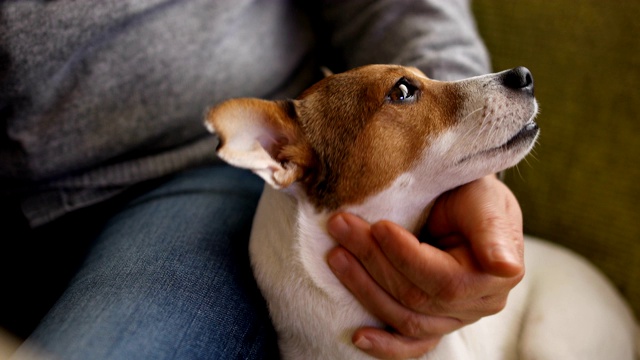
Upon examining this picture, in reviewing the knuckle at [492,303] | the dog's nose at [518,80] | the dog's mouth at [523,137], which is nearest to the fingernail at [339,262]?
the knuckle at [492,303]

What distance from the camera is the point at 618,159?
1.52 m

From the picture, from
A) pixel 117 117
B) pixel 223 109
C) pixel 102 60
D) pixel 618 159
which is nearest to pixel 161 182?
pixel 117 117

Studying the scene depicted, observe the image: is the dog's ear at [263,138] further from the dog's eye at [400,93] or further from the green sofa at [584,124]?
the green sofa at [584,124]

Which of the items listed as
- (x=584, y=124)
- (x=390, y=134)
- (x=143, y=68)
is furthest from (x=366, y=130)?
(x=584, y=124)

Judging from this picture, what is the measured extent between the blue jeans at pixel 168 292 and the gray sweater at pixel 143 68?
17cm

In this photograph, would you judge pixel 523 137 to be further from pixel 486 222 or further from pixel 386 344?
pixel 386 344

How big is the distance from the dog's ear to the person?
0.48 ft

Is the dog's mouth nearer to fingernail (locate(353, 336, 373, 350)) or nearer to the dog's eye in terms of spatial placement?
the dog's eye

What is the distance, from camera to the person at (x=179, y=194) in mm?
977

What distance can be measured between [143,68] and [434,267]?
91cm

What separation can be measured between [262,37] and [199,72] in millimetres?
223

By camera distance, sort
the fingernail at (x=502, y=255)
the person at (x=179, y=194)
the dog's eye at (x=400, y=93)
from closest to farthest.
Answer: the fingernail at (x=502, y=255)
the person at (x=179, y=194)
the dog's eye at (x=400, y=93)

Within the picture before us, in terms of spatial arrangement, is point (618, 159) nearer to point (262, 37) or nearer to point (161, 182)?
point (262, 37)

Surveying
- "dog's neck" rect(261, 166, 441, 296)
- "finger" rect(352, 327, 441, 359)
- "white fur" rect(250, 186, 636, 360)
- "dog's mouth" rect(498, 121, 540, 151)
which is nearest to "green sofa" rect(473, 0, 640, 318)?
"white fur" rect(250, 186, 636, 360)
